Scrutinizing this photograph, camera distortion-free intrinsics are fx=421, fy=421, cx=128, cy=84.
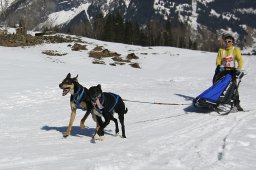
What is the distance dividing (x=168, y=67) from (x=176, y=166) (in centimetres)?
3079

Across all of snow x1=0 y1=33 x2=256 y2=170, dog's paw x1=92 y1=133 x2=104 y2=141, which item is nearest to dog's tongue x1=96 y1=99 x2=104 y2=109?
dog's paw x1=92 y1=133 x2=104 y2=141

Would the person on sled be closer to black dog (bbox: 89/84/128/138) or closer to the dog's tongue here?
black dog (bbox: 89/84/128/138)

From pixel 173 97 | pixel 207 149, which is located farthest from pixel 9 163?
pixel 173 97

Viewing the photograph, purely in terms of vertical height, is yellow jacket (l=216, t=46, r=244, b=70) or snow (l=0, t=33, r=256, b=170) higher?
yellow jacket (l=216, t=46, r=244, b=70)

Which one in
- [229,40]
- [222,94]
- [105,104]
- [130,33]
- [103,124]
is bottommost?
[103,124]

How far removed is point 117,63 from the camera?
35.8m

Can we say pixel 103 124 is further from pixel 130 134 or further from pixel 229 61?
pixel 229 61

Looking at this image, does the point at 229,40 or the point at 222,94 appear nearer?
the point at 222,94

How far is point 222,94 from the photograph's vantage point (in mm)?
12836

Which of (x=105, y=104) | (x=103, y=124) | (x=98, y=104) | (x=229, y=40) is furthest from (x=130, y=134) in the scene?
(x=229, y=40)

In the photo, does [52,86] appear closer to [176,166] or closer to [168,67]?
[176,166]

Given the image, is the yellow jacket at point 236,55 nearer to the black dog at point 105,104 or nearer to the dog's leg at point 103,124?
the black dog at point 105,104

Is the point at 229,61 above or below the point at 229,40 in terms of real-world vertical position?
below

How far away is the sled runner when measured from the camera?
1268 cm
